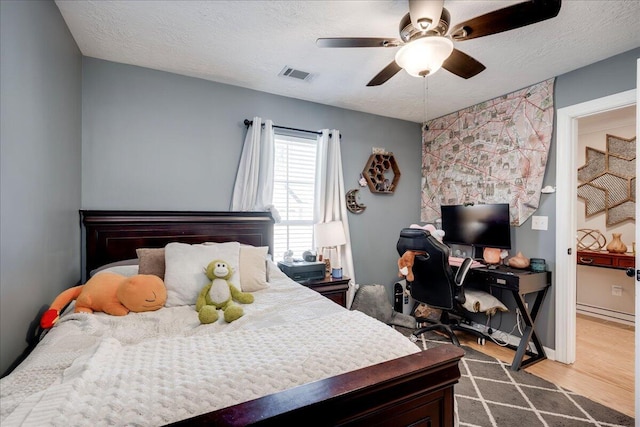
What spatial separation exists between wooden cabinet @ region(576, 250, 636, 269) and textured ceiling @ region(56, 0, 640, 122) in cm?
239

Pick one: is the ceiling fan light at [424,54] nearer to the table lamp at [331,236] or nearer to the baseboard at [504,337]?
the table lamp at [331,236]

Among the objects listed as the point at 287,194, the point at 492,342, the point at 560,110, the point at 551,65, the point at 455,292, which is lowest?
the point at 492,342

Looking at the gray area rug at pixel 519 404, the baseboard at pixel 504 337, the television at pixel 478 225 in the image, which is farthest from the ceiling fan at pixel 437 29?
the baseboard at pixel 504 337

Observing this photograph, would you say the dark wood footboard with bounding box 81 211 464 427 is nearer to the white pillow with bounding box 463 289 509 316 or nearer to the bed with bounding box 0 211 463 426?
the bed with bounding box 0 211 463 426

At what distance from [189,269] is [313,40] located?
178 cm

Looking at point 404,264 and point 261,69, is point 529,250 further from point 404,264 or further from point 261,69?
point 261,69

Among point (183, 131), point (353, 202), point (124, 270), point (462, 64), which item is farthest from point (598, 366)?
point (183, 131)

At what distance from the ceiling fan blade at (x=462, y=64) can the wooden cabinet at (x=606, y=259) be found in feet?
10.5

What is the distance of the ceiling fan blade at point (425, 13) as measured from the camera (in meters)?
1.45

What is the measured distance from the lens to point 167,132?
258 centimetres

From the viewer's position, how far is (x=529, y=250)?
9.32 feet

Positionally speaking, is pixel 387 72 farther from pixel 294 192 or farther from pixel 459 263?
pixel 459 263

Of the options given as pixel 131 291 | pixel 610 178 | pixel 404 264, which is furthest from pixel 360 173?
pixel 610 178

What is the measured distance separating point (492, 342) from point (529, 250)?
39.5 inches
